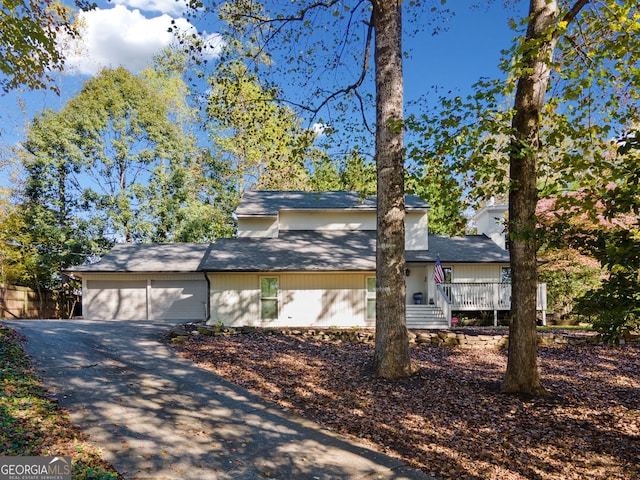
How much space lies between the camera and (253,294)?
14398 mm

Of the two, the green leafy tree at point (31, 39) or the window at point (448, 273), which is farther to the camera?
the window at point (448, 273)

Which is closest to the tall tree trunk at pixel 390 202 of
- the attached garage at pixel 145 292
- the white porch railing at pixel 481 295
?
the white porch railing at pixel 481 295

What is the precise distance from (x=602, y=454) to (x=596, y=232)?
263 cm

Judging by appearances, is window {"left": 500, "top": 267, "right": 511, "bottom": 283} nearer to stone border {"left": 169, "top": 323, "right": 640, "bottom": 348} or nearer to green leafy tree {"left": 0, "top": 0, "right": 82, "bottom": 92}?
stone border {"left": 169, "top": 323, "right": 640, "bottom": 348}

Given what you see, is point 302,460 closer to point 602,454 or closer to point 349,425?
point 349,425

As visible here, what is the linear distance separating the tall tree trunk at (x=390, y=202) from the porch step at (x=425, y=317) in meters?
7.52

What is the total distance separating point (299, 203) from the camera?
17922 mm

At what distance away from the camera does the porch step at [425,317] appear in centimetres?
1426

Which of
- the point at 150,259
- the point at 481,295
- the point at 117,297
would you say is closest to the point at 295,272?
the point at 481,295

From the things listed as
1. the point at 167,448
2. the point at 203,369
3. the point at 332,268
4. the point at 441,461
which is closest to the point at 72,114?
the point at 332,268

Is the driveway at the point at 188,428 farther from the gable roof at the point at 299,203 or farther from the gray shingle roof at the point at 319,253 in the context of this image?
the gable roof at the point at 299,203

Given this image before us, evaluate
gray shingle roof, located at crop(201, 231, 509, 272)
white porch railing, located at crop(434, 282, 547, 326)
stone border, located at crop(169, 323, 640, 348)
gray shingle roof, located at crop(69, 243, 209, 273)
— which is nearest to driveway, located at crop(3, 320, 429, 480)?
stone border, located at crop(169, 323, 640, 348)

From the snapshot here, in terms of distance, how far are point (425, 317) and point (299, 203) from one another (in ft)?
24.8

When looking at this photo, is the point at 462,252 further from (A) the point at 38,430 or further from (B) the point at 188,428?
(A) the point at 38,430
